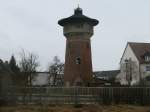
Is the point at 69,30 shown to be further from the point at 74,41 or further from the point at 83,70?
the point at 83,70

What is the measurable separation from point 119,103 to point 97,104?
8.12 feet

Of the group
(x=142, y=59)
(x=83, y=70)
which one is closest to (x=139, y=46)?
(x=142, y=59)

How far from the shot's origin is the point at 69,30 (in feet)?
165

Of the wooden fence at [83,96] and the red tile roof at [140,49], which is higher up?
the red tile roof at [140,49]

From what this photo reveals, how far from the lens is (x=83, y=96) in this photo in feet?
104

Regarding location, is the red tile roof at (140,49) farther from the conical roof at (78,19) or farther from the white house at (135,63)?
the conical roof at (78,19)

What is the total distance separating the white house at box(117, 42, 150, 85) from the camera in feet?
218

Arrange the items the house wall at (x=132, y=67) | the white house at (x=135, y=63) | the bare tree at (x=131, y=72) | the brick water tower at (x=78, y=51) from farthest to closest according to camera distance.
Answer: the house wall at (x=132, y=67) → the white house at (x=135, y=63) → the bare tree at (x=131, y=72) → the brick water tower at (x=78, y=51)

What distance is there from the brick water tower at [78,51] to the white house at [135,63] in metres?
16.3

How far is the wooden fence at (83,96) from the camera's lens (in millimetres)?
30500

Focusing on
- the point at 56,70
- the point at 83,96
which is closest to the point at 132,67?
the point at 56,70

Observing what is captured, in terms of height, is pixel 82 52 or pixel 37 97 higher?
pixel 82 52

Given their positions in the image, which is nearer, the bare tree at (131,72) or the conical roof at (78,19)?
the conical roof at (78,19)

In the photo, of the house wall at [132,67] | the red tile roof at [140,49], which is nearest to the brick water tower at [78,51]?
the house wall at [132,67]
